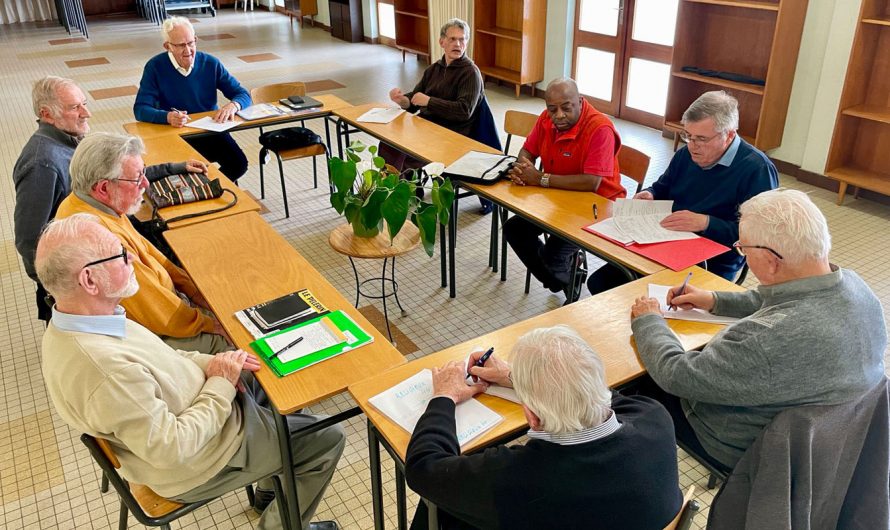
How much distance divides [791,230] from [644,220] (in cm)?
119

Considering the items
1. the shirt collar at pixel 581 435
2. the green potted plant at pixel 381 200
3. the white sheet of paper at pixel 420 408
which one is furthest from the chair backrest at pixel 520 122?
the shirt collar at pixel 581 435

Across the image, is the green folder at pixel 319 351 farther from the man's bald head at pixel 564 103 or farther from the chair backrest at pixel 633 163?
the chair backrest at pixel 633 163

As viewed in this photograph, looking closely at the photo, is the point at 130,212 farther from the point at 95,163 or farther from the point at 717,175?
the point at 717,175

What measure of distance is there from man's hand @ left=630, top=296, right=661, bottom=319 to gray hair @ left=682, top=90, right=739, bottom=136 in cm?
95

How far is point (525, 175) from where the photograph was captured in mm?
3275

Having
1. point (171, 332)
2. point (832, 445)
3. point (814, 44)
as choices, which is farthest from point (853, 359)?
point (814, 44)

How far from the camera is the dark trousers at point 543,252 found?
135 inches

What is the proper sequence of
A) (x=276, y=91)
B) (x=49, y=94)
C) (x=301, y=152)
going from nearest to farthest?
(x=49, y=94) → (x=301, y=152) → (x=276, y=91)

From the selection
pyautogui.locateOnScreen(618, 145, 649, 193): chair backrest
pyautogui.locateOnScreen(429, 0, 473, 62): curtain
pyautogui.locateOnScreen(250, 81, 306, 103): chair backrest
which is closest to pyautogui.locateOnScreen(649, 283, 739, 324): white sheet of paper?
pyautogui.locateOnScreen(618, 145, 649, 193): chair backrest

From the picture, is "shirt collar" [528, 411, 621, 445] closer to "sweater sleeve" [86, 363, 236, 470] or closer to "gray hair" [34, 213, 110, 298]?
"sweater sleeve" [86, 363, 236, 470]

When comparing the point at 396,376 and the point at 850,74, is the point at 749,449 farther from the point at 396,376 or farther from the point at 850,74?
the point at 850,74

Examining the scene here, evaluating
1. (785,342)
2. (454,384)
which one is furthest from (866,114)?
(454,384)

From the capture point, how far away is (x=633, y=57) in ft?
21.6

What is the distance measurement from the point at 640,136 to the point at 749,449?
512 cm
